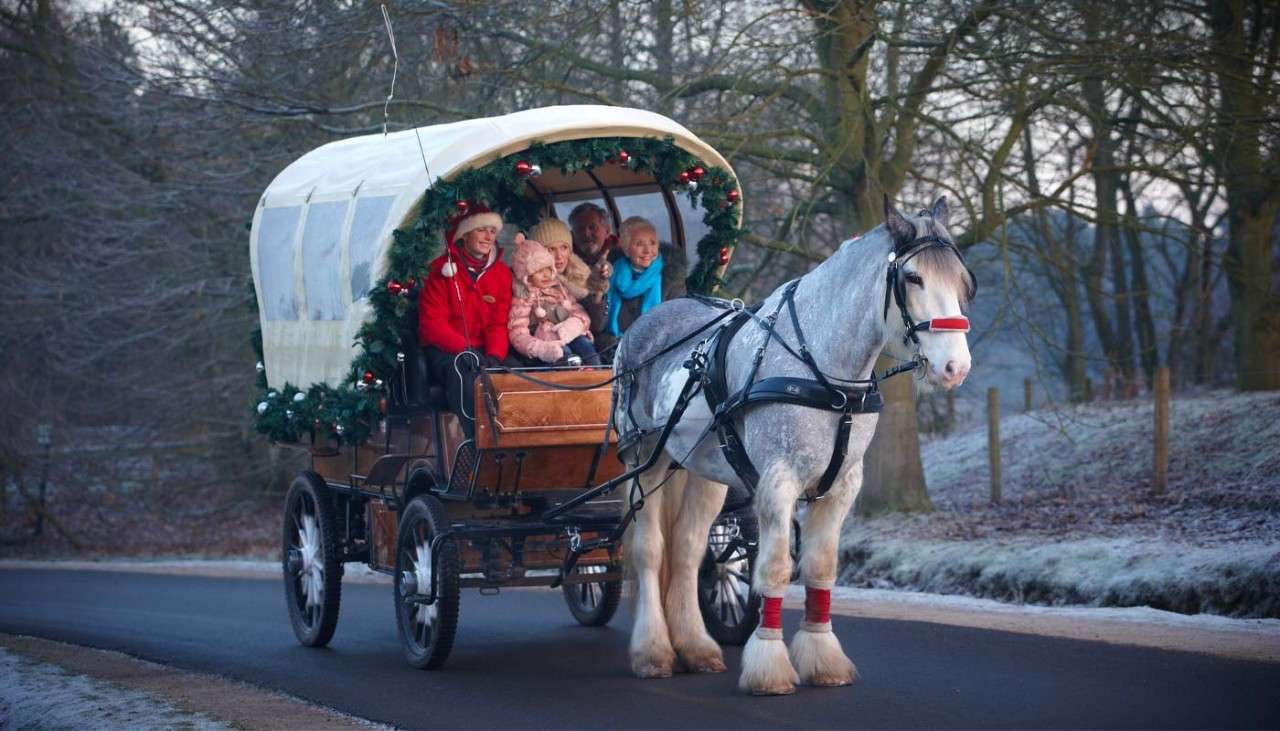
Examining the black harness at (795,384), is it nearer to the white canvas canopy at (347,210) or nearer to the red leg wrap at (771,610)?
the red leg wrap at (771,610)

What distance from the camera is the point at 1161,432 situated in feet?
43.1

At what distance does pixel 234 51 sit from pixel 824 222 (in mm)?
7515

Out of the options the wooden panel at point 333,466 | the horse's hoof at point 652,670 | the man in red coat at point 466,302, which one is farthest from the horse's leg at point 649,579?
the wooden panel at point 333,466

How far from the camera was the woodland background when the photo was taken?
12.5 m

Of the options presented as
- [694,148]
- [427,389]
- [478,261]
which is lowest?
[427,389]

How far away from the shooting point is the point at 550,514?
821cm

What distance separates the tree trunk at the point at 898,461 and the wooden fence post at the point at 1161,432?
7.40 ft

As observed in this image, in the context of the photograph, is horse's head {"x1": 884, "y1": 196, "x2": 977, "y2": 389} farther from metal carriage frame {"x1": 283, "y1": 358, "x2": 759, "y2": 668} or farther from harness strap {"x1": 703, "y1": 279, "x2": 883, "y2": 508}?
metal carriage frame {"x1": 283, "y1": 358, "x2": 759, "y2": 668}

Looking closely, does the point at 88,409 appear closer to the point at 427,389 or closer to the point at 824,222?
the point at 824,222

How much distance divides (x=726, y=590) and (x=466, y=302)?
223 centimetres

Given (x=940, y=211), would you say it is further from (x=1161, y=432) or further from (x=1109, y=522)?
(x=1161, y=432)

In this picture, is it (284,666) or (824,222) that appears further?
(824,222)

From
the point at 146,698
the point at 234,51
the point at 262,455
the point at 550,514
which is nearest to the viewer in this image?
the point at 146,698

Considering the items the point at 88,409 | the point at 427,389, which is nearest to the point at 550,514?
the point at 427,389
